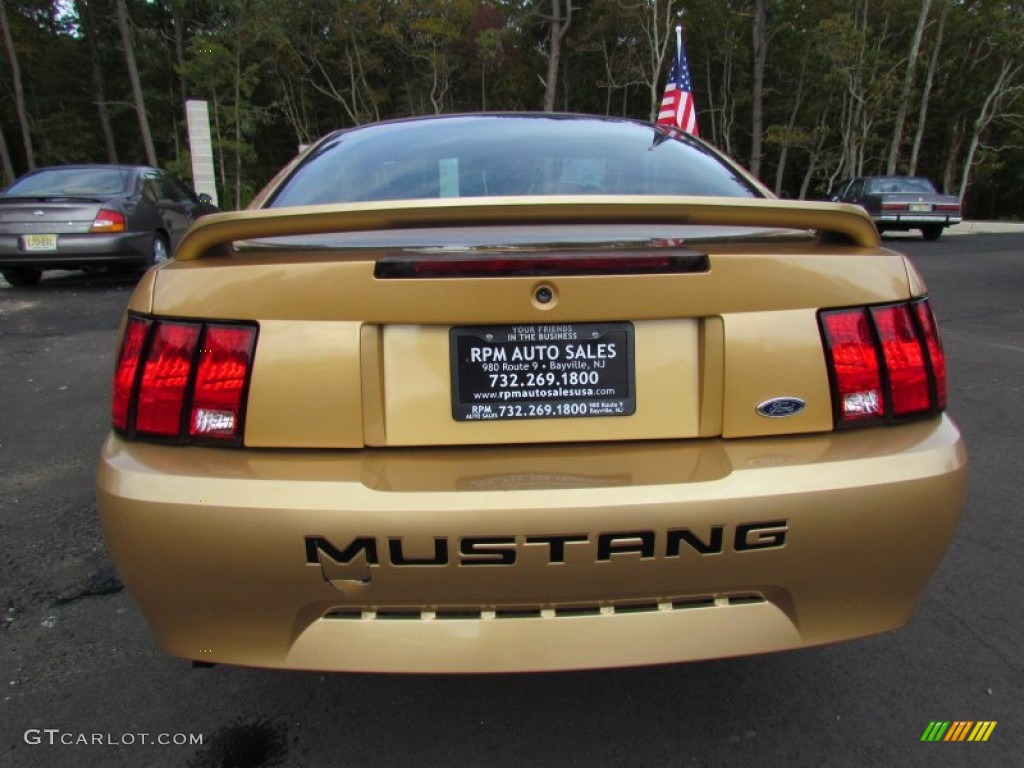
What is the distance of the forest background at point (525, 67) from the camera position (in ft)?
94.3

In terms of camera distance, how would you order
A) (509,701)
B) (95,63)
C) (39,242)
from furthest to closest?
1. (95,63)
2. (39,242)
3. (509,701)

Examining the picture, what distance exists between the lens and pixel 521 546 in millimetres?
1330

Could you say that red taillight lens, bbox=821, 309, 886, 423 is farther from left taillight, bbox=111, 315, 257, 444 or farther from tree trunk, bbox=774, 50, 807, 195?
tree trunk, bbox=774, 50, 807, 195

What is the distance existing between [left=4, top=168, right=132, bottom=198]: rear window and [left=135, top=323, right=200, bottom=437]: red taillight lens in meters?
8.15

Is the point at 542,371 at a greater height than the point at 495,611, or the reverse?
the point at 542,371

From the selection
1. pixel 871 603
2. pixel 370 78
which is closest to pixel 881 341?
pixel 871 603

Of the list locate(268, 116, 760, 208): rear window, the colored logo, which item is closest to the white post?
locate(268, 116, 760, 208): rear window

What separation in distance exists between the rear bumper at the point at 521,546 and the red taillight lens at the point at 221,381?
0.06 m

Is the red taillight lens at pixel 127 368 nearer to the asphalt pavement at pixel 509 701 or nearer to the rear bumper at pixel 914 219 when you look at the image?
the asphalt pavement at pixel 509 701

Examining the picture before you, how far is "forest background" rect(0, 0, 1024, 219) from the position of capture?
28.8 meters

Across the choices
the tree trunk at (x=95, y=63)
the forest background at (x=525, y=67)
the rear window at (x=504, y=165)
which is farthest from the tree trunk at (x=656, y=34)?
the rear window at (x=504, y=165)

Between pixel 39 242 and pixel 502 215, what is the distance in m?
8.45

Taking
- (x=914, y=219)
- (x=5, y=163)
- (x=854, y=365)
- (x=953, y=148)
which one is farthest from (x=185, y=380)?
(x=953, y=148)

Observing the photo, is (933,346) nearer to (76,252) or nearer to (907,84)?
(76,252)
